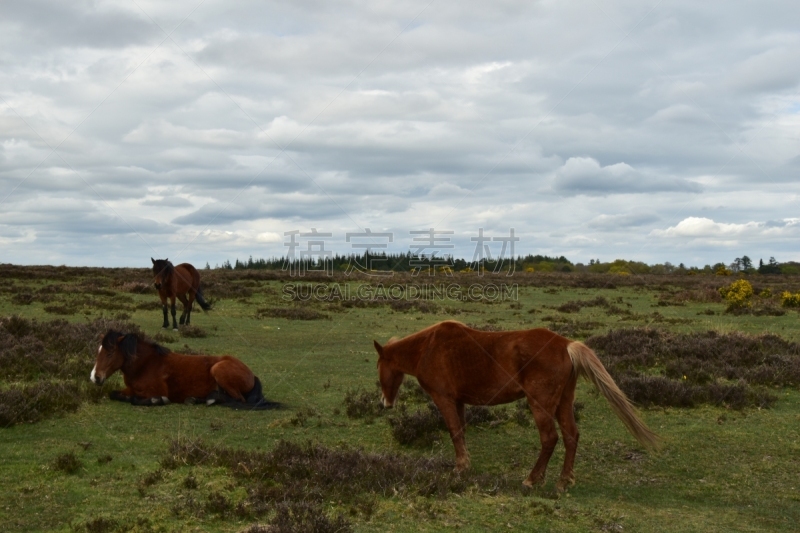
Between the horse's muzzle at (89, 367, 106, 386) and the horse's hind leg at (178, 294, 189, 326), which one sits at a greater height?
the horse's hind leg at (178, 294, 189, 326)

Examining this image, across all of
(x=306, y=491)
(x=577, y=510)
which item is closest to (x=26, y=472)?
(x=306, y=491)

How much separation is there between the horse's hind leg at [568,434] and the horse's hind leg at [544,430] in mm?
221

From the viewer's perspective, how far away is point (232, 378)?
10.4 metres

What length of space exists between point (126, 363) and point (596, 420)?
295 inches

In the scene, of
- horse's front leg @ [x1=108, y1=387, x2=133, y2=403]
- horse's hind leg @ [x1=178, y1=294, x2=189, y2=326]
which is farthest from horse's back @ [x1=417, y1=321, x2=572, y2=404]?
horse's hind leg @ [x1=178, y1=294, x2=189, y2=326]

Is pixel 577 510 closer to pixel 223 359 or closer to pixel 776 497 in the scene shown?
pixel 776 497

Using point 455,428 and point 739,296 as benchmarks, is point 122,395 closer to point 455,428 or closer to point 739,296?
point 455,428

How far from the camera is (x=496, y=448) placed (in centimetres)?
907

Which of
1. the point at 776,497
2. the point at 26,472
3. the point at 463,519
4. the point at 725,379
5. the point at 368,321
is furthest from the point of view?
the point at 368,321

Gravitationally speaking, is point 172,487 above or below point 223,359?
below

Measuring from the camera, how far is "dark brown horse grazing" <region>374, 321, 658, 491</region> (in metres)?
7.32

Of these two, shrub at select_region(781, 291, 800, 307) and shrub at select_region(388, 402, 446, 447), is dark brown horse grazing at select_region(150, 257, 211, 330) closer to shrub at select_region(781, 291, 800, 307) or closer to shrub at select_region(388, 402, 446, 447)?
shrub at select_region(388, 402, 446, 447)

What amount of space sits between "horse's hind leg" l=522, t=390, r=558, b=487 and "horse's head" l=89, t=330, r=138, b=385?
251 inches

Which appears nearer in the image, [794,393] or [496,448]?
[496,448]
